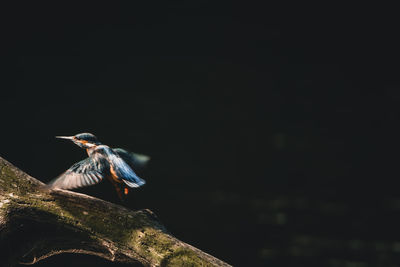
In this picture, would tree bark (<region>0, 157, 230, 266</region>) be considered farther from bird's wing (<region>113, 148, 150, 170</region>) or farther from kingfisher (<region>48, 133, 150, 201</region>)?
bird's wing (<region>113, 148, 150, 170</region>)

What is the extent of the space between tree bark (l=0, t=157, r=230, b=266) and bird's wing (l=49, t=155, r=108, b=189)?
59 millimetres

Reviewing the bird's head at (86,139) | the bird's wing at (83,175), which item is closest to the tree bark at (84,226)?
the bird's wing at (83,175)

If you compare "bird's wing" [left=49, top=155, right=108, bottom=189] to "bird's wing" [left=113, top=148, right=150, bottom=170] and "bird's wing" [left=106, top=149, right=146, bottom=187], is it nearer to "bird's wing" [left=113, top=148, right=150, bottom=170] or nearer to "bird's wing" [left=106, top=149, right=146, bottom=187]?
"bird's wing" [left=106, top=149, right=146, bottom=187]

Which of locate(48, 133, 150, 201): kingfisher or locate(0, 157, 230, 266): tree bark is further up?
locate(48, 133, 150, 201): kingfisher

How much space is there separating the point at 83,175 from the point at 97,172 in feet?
0.13

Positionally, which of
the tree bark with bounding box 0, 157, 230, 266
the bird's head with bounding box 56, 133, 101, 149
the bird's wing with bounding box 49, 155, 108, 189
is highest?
the bird's head with bounding box 56, 133, 101, 149

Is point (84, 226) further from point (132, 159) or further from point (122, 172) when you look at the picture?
point (132, 159)

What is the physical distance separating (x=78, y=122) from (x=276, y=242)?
1243 mm

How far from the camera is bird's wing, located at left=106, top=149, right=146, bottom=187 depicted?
98 cm

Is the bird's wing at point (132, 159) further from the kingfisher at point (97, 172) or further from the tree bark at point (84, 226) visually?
the tree bark at point (84, 226)

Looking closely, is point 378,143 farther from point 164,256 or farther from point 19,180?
point 19,180

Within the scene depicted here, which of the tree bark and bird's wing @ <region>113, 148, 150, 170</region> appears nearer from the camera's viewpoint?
the tree bark

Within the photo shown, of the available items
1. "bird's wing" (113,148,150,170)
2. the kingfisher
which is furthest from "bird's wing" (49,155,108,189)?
"bird's wing" (113,148,150,170)

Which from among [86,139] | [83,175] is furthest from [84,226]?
[86,139]
